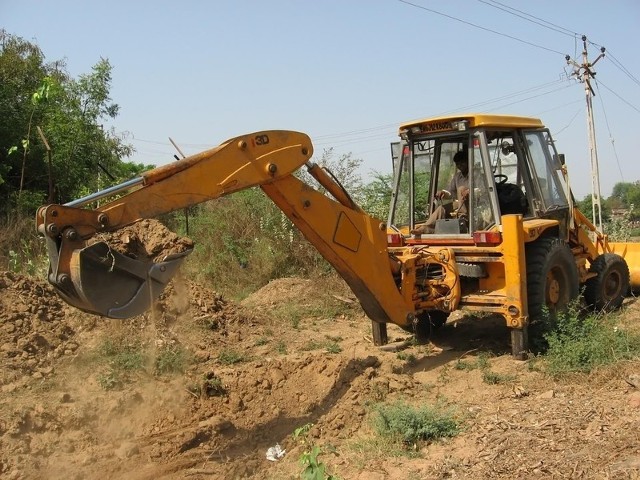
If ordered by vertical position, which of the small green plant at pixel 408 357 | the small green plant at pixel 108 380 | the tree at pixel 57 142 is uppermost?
the tree at pixel 57 142

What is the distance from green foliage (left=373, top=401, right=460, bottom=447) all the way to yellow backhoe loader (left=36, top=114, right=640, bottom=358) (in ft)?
4.75

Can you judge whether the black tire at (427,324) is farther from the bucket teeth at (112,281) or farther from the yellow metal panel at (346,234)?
the bucket teeth at (112,281)

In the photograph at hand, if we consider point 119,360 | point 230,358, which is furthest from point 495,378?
point 119,360

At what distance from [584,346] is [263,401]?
310 cm

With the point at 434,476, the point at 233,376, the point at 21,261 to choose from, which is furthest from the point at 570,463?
the point at 21,261

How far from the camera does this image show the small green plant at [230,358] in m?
7.38

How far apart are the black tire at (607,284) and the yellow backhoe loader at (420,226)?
0.02 metres

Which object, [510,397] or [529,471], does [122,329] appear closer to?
[510,397]

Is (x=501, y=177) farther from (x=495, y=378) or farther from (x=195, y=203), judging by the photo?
(x=195, y=203)

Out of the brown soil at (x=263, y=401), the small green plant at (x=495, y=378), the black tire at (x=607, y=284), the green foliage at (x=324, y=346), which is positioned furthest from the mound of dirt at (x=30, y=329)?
the black tire at (x=607, y=284)

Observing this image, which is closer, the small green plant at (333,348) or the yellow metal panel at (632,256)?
the small green plant at (333,348)

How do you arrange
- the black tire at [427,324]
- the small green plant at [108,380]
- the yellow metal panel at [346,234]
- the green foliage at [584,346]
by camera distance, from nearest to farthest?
the yellow metal panel at [346,234]
the green foliage at [584,346]
the small green plant at [108,380]
the black tire at [427,324]

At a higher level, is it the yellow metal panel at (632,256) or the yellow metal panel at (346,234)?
the yellow metal panel at (346,234)

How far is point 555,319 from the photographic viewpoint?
22.9 ft
